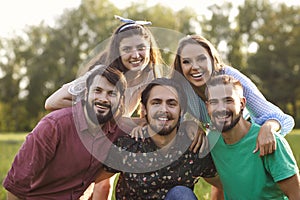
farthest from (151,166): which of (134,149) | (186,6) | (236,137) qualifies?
(186,6)

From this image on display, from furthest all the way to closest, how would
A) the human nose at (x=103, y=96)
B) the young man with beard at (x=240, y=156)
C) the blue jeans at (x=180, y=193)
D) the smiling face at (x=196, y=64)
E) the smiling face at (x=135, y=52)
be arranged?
the smiling face at (x=135, y=52)
the smiling face at (x=196, y=64)
the human nose at (x=103, y=96)
the blue jeans at (x=180, y=193)
the young man with beard at (x=240, y=156)

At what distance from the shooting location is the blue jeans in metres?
3.32

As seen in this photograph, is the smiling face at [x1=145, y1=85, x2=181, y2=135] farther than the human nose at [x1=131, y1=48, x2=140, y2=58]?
No

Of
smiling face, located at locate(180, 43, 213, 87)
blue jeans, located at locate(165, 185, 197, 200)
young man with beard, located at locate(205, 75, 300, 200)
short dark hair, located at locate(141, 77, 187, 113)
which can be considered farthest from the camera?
smiling face, located at locate(180, 43, 213, 87)

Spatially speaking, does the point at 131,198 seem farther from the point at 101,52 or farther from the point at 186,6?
the point at 186,6

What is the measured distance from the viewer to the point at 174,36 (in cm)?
444

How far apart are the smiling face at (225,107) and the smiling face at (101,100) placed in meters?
0.64

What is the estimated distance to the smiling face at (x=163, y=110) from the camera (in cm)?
351

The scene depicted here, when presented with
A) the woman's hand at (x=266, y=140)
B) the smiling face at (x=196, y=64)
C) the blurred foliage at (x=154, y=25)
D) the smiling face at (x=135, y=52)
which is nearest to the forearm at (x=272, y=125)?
the woman's hand at (x=266, y=140)

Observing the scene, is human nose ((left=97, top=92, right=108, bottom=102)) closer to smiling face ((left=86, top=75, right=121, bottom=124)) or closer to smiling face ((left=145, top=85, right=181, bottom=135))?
smiling face ((left=86, top=75, right=121, bottom=124))

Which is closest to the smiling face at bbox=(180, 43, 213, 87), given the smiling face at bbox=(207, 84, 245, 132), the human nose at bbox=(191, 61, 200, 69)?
the human nose at bbox=(191, 61, 200, 69)

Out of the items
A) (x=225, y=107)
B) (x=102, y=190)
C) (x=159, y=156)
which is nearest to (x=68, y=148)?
(x=159, y=156)

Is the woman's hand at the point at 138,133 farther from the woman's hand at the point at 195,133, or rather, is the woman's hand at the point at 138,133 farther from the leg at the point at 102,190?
the leg at the point at 102,190

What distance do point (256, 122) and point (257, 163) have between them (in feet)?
1.75
